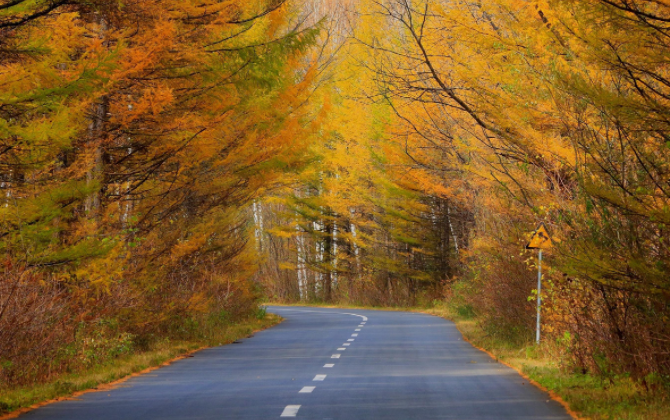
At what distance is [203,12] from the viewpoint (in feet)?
50.6

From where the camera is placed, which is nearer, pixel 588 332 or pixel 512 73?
pixel 588 332

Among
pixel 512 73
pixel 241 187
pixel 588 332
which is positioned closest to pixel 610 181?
pixel 588 332

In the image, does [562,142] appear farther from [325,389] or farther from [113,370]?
[113,370]

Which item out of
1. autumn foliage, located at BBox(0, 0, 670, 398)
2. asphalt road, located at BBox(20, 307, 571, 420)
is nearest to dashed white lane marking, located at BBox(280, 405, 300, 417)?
asphalt road, located at BBox(20, 307, 571, 420)

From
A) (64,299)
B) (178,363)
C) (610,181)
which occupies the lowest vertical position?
(178,363)

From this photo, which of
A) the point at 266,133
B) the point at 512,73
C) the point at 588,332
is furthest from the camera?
the point at 266,133

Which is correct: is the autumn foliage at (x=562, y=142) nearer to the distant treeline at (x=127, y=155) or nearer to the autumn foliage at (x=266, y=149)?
the autumn foliage at (x=266, y=149)

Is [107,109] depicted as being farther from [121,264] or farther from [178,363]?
[178,363]

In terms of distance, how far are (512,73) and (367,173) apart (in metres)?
33.1

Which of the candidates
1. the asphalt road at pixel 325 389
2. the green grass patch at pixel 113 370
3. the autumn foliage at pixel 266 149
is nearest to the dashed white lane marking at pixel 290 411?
the asphalt road at pixel 325 389

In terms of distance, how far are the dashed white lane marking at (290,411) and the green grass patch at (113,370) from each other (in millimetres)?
2789

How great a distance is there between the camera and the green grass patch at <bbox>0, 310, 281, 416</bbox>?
10.5 metres

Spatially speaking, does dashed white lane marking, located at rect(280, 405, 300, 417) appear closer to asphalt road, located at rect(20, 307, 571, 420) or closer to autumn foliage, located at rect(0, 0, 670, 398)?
asphalt road, located at rect(20, 307, 571, 420)

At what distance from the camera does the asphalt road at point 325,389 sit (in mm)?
9383
